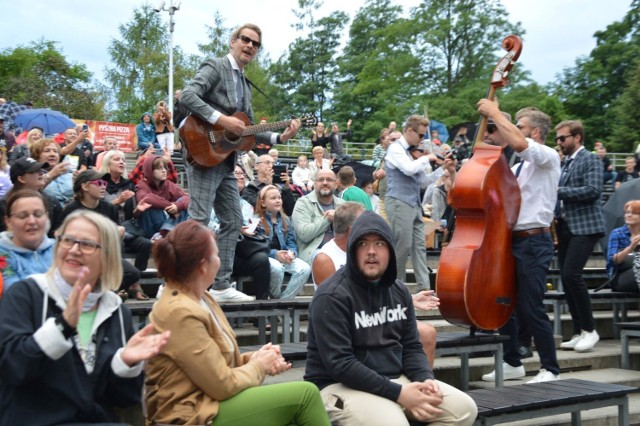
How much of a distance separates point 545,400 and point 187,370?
242 cm

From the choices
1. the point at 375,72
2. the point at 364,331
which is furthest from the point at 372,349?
the point at 375,72

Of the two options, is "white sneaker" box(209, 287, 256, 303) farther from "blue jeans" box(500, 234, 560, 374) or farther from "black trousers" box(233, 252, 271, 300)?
"blue jeans" box(500, 234, 560, 374)

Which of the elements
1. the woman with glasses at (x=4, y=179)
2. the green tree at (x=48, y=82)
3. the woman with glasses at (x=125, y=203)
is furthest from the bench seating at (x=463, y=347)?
the green tree at (x=48, y=82)

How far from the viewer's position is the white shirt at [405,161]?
27.4 feet

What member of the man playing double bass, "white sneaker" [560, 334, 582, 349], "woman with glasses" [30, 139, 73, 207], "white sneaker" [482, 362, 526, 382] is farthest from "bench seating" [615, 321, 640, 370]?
"woman with glasses" [30, 139, 73, 207]

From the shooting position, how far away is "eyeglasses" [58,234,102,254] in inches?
139

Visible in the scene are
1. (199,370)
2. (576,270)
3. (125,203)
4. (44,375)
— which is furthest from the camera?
(125,203)

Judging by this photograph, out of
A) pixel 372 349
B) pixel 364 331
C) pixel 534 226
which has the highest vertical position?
pixel 534 226

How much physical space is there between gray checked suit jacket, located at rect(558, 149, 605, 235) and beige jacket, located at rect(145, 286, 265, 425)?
436 centimetres

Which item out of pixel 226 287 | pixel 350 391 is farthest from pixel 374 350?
pixel 226 287

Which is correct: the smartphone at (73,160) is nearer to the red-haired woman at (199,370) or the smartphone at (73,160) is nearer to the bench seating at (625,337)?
the bench seating at (625,337)

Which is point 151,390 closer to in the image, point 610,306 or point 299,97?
point 610,306

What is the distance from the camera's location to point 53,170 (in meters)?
7.23

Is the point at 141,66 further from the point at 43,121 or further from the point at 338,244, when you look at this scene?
the point at 338,244
